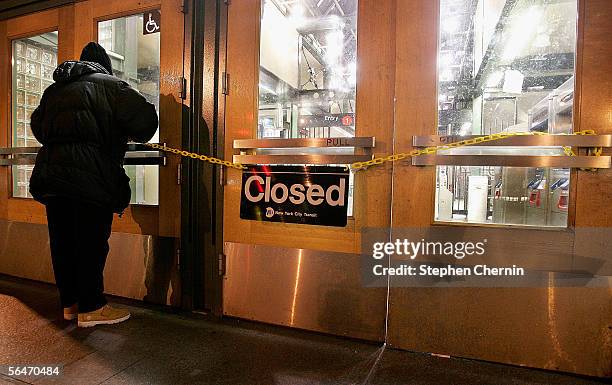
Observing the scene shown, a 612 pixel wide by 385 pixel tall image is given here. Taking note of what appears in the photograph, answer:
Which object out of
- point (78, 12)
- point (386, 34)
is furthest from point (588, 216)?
point (78, 12)

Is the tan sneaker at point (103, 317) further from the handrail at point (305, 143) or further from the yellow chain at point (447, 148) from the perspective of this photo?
the yellow chain at point (447, 148)

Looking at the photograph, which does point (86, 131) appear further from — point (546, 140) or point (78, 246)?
point (546, 140)

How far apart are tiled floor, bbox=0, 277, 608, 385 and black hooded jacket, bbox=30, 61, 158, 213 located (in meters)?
0.87

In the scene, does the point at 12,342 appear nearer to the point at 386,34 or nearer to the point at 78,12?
the point at 78,12

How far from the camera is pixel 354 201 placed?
2207 mm

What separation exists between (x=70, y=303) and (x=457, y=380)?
251 cm

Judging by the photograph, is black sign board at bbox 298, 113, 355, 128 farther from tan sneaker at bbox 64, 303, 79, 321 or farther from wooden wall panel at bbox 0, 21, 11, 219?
wooden wall panel at bbox 0, 21, 11, 219

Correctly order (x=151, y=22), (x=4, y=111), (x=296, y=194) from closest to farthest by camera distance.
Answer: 1. (x=296, y=194)
2. (x=151, y=22)
3. (x=4, y=111)

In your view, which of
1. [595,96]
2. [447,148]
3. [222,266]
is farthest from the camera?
[222,266]

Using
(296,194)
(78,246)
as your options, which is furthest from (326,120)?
(78,246)

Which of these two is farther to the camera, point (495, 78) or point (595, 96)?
point (495, 78)
